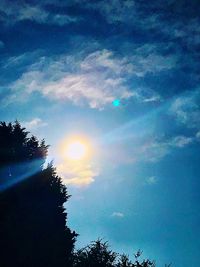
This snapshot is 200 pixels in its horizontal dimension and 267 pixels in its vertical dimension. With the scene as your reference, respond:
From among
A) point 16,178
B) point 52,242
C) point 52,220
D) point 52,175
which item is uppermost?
point 52,175

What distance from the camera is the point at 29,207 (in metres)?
31.0

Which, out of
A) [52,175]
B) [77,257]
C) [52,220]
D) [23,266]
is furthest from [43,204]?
[77,257]

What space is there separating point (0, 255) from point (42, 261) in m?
4.16

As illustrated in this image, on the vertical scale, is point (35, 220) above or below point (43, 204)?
below

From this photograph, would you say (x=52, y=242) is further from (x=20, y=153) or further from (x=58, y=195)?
(x=20, y=153)

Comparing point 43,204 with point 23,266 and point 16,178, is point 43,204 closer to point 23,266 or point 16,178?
point 16,178

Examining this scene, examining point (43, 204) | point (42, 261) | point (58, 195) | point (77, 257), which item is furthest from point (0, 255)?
point (77, 257)

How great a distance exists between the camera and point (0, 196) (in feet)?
97.9

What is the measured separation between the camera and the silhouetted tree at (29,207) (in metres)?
27.7

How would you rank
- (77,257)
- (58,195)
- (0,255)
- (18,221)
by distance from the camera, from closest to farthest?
(0,255) < (18,221) < (58,195) < (77,257)

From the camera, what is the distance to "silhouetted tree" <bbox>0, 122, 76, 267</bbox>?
27672 millimetres

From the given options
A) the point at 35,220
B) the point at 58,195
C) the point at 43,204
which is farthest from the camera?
the point at 58,195

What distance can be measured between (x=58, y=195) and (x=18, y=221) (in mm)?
8175

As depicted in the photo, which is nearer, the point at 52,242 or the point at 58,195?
the point at 52,242
